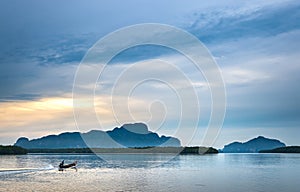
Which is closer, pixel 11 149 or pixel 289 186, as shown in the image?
pixel 289 186

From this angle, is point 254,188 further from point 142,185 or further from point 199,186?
point 142,185

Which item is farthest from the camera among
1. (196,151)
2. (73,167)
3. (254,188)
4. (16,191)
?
(196,151)

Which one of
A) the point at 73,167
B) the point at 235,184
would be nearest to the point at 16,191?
the point at 235,184

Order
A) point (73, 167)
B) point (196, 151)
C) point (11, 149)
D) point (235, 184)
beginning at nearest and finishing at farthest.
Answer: point (235, 184)
point (73, 167)
point (11, 149)
point (196, 151)

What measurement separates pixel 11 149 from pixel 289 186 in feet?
500

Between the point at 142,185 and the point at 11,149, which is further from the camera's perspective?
the point at 11,149

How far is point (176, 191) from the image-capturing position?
35188mm

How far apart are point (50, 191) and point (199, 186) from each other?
43.0 feet

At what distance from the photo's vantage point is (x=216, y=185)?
39719mm

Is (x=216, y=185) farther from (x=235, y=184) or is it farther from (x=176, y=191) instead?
(x=176, y=191)

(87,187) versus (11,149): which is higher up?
(11,149)

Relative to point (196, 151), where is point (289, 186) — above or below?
below

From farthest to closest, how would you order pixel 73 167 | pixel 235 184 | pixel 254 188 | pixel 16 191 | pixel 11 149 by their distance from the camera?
pixel 11 149
pixel 73 167
pixel 235 184
pixel 254 188
pixel 16 191

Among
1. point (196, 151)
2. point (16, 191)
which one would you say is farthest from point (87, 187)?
point (196, 151)
